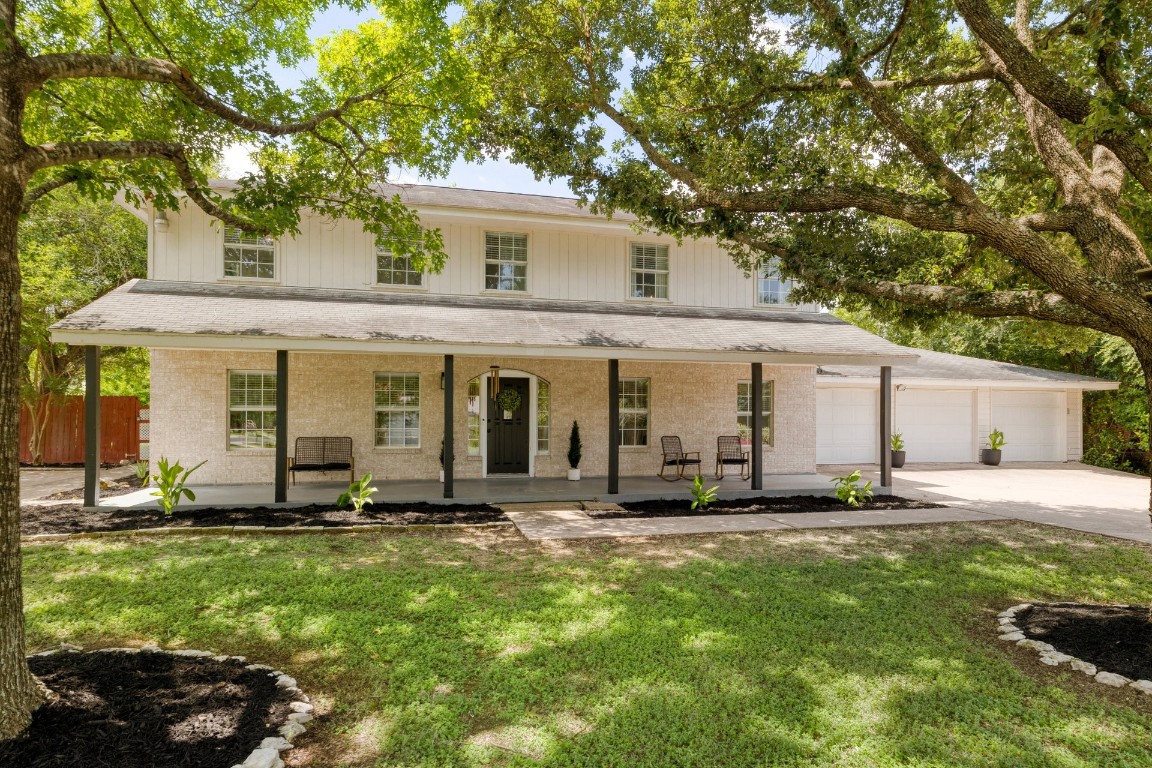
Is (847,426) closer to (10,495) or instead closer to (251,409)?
(251,409)

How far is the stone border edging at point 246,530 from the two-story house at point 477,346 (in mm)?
1719

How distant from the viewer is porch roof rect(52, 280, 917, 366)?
28.1 ft

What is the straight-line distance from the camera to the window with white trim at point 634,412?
42.3 feet

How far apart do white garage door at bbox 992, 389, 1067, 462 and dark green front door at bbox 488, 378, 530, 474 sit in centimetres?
1435

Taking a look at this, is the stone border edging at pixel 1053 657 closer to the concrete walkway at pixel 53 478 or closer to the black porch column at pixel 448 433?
the black porch column at pixel 448 433

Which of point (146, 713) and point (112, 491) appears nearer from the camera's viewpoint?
point (146, 713)

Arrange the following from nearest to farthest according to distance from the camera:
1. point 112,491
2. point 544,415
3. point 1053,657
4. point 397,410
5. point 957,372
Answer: point 1053,657 < point 112,491 < point 397,410 < point 544,415 < point 957,372

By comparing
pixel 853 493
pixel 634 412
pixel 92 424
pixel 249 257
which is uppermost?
pixel 249 257

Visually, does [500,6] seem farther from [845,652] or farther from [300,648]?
[845,652]

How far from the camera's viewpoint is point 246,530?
762 cm

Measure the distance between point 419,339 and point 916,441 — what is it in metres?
14.8

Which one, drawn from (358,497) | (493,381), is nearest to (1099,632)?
(358,497)

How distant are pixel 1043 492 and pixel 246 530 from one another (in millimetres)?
14544

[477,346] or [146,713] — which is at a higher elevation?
[477,346]
